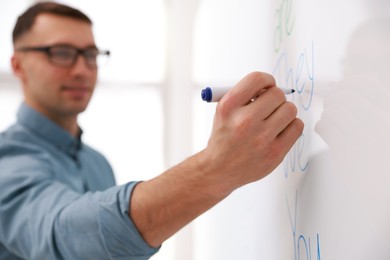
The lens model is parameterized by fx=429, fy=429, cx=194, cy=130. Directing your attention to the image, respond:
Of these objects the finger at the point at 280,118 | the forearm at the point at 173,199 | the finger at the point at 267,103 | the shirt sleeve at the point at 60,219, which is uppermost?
the finger at the point at 267,103

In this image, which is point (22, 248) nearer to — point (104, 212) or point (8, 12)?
point (104, 212)

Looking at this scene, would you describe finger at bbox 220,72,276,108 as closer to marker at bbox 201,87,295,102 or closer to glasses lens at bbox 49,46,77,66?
marker at bbox 201,87,295,102

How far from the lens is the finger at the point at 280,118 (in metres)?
0.39

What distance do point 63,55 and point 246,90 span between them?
0.68 metres

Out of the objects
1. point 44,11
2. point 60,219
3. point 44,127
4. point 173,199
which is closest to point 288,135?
point 173,199

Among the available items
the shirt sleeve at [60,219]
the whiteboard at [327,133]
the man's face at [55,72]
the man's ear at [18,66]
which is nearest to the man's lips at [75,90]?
the man's face at [55,72]

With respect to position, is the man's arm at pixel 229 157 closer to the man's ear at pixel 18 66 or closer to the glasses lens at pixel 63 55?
the glasses lens at pixel 63 55

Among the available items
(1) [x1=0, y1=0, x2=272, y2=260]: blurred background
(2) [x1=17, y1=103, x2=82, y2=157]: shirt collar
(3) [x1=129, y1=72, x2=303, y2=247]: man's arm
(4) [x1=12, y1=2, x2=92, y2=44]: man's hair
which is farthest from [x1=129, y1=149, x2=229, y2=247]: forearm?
(1) [x1=0, y1=0, x2=272, y2=260]: blurred background

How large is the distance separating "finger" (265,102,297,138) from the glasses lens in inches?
26.8

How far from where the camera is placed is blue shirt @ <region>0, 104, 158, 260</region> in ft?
1.55

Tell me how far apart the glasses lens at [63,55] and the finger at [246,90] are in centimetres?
66

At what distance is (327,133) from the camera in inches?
16.0

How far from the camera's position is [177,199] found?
0.43 metres

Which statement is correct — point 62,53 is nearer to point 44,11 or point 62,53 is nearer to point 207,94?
point 44,11
